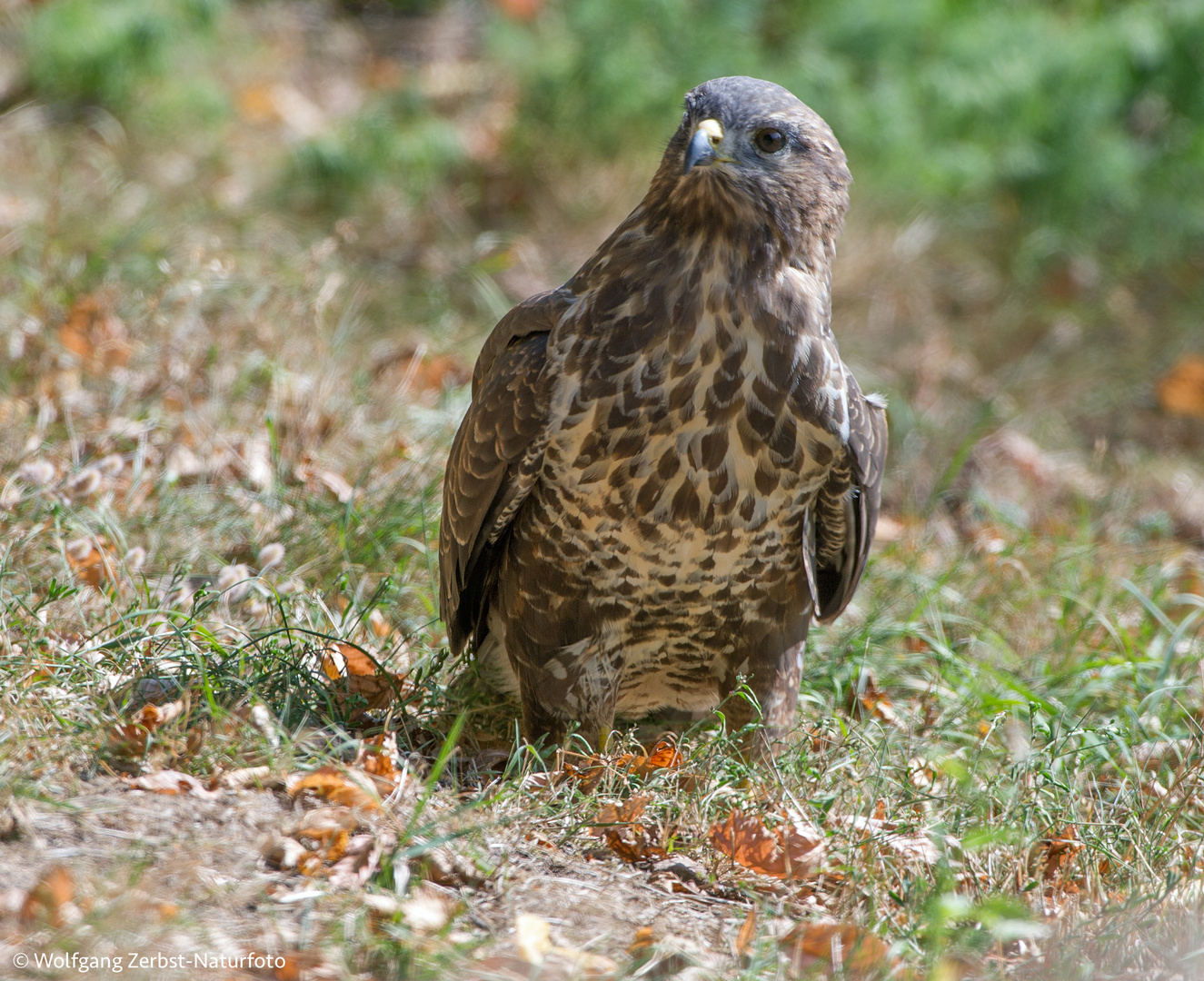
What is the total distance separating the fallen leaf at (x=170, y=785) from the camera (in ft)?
9.07

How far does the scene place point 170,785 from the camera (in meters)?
2.79

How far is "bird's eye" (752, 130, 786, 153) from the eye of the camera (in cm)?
314

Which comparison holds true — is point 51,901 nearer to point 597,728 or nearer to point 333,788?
point 333,788

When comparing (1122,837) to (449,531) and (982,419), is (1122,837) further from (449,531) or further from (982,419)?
(982,419)

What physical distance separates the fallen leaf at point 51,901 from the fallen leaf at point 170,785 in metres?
0.44

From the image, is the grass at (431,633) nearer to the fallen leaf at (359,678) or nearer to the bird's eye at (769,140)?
the fallen leaf at (359,678)

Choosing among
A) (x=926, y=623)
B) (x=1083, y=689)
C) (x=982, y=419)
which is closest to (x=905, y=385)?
(x=982, y=419)

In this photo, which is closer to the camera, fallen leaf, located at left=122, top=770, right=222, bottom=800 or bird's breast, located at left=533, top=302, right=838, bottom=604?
fallen leaf, located at left=122, top=770, right=222, bottom=800

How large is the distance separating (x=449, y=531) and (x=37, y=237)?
301 centimetres

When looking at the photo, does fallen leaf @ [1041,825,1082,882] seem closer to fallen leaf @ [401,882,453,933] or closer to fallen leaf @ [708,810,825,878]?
fallen leaf @ [708,810,825,878]

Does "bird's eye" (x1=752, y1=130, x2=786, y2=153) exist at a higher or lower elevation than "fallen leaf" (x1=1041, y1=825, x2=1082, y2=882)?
higher

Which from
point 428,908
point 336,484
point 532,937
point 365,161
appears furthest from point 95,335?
point 532,937

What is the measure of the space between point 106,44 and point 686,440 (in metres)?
5.10

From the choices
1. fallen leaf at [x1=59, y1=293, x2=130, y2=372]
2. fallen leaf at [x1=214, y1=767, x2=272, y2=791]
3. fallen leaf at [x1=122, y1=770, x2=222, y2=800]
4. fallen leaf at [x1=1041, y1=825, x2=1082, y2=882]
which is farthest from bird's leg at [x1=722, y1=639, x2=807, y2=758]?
fallen leaf at [x1=59, y1=293, x2=130, y2=372]
